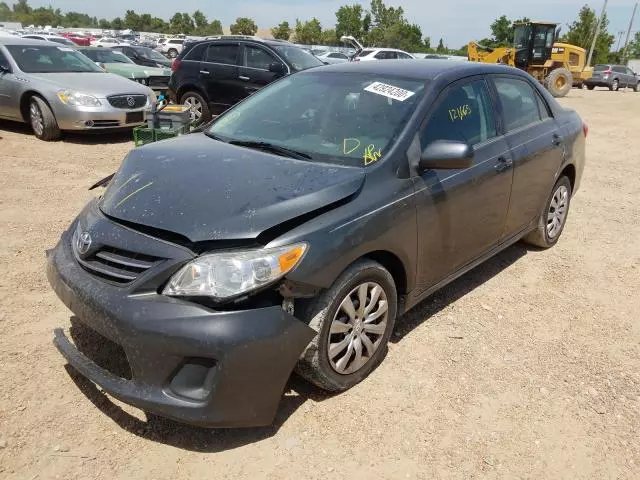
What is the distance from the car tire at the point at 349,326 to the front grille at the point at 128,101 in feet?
23.9

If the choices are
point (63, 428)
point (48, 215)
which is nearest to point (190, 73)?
point (48, 215)

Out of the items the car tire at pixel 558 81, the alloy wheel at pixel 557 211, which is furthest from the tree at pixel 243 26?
the alloy wheel at pixel 557 211

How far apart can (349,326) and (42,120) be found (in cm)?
788

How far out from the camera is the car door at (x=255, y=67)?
31.8 ft

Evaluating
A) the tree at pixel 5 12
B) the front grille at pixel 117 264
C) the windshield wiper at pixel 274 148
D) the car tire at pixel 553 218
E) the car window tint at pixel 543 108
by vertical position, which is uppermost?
the tree at pixel 5 12

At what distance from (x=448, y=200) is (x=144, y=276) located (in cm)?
184

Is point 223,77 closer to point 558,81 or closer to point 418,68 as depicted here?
point 418,68

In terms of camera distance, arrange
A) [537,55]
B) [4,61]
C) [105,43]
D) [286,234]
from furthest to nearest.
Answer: [105,43] → [537,55] → [4,61] → [286,234]

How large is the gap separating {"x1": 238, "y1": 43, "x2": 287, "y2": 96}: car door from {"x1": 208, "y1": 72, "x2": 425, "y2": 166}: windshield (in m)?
6.06

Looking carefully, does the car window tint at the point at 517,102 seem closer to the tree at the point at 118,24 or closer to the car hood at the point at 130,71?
the car hood at the point at 130,71

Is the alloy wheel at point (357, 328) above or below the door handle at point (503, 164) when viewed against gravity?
below

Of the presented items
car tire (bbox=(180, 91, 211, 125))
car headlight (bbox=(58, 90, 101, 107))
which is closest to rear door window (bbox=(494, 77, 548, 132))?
car headlight (bbox=(58, 90, 101, 107))

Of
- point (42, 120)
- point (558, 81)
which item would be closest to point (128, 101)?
point (42, 120)

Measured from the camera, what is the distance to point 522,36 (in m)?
22.3
